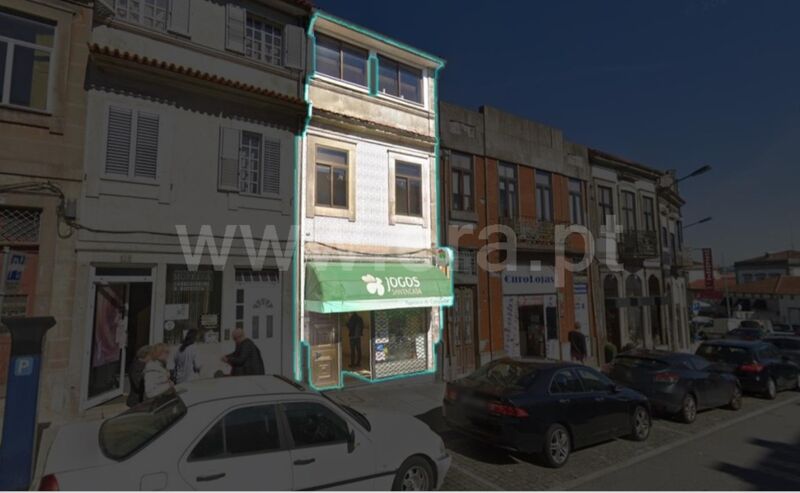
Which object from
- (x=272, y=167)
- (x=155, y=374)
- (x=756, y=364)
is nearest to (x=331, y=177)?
(x=272, y=167)

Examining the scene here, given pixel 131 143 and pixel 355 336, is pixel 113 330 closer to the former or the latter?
pixel 131 143

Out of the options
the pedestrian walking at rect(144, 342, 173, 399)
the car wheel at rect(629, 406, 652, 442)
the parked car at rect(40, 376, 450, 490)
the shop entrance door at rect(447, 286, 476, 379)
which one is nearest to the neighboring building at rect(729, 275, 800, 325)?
the shop entrance door at rect(447, 286, 476, 379)

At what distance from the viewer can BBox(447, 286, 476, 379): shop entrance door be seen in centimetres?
1399

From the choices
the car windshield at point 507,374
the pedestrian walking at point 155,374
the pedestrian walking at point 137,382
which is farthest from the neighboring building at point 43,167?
the car windshield at point 507,374

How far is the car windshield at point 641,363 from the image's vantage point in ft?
33.7

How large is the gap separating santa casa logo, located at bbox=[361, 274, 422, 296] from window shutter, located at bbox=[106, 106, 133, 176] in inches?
240

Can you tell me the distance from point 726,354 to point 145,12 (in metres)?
18.7

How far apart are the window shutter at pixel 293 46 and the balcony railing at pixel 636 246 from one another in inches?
663

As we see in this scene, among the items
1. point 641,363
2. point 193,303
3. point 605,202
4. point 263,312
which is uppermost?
point 605,202

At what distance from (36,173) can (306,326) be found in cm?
642

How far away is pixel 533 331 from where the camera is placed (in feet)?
56.0

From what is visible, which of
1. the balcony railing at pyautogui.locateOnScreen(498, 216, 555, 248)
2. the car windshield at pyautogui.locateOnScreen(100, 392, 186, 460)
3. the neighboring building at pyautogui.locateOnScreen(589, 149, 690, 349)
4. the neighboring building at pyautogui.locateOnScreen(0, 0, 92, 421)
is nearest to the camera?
the car windshield at pyautogui.locateOnScreen(100, 392, 186, 460)

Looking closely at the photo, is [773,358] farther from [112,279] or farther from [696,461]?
[112,279]

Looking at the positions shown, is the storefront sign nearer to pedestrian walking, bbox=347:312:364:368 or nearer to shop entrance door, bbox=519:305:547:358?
shop entrance door, bbox=519:305:547:358
